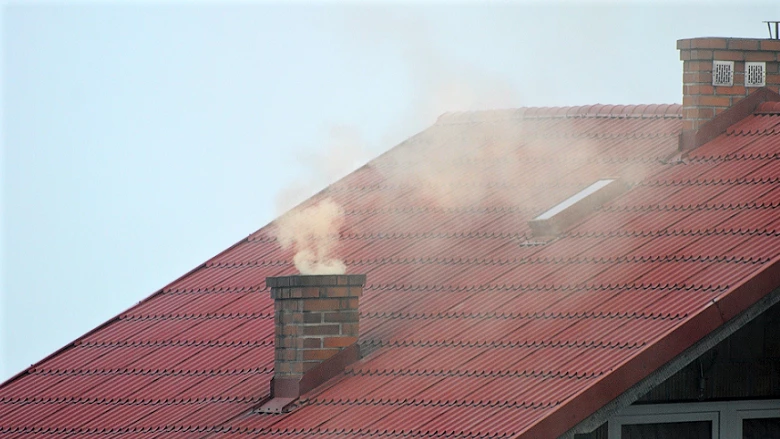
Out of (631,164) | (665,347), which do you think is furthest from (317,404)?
(631,164)

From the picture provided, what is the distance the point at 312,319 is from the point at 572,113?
519 cm

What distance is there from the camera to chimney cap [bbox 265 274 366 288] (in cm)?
1216

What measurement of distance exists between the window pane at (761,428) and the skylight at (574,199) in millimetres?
Answer: 2529

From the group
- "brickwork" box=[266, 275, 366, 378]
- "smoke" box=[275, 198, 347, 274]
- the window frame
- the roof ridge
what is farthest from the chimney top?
"brickwork" box=[266, 275, 366, 378]

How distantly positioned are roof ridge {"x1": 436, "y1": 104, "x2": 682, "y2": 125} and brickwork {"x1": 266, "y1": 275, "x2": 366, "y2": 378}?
458 centimetres

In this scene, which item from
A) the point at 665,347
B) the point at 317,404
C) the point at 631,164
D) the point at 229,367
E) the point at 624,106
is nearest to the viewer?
the point at 665,347

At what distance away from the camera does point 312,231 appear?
15.0 meters

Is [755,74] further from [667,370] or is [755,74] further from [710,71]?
[667,370]

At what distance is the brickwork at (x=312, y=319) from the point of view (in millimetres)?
12156

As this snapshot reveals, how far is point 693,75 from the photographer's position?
14.4 metres

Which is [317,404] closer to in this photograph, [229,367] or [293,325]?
[293,325]

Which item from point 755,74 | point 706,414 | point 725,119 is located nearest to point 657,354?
point 706,414

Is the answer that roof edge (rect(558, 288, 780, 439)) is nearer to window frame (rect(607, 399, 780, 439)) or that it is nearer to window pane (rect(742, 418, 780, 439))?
window frame (rect(607, 399, 780, 439))

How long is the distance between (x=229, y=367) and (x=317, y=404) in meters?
1.63
